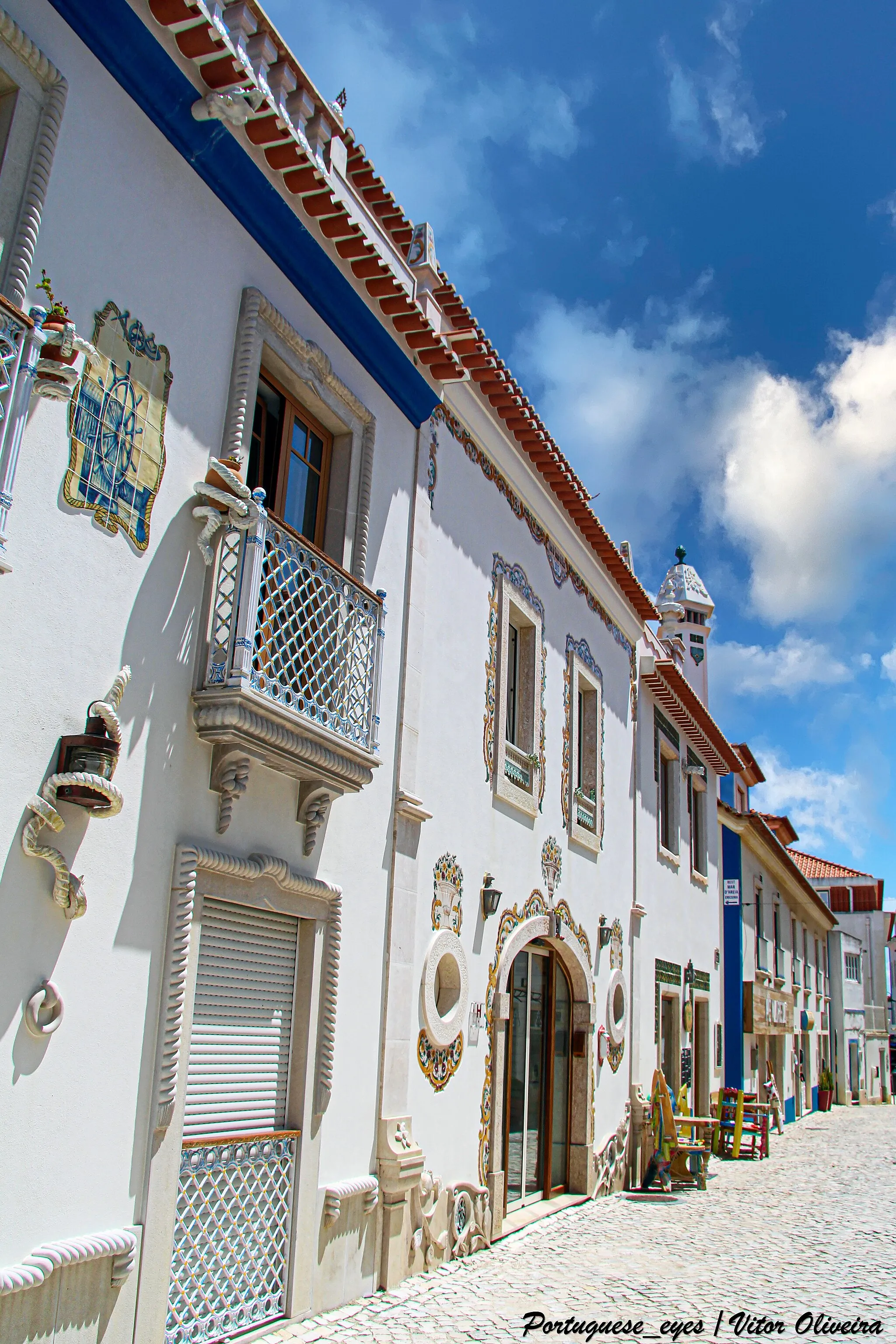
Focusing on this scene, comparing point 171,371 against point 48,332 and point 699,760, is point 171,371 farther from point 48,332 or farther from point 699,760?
point 699,760

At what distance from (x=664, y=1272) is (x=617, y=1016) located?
178 inches

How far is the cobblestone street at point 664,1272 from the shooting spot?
6582mm

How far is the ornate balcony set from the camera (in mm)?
5453

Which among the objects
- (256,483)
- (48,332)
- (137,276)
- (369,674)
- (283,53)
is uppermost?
(283,53)

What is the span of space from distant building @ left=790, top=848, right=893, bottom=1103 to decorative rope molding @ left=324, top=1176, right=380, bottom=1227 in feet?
95.5

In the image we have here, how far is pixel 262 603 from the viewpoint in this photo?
565 cm

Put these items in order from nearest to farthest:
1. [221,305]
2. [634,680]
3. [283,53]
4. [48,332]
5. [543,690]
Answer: [48,332] → [221,305] → [283,53] → [543,690] → [634,680]

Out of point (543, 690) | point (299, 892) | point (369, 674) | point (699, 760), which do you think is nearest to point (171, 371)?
point (369, 674)

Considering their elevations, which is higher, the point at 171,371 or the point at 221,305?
the point at 221,305

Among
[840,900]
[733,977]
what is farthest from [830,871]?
[733,977]

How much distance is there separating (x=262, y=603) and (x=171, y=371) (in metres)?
1.24

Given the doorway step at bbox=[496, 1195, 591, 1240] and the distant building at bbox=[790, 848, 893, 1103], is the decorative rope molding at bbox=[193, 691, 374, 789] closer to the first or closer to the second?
the doorway step at bbox=[496, 1195, 591, 1240]

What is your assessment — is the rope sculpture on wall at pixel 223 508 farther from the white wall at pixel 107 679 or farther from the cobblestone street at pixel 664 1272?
the cobblestone street at pixel 664 1272

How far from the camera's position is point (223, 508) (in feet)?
18.3
